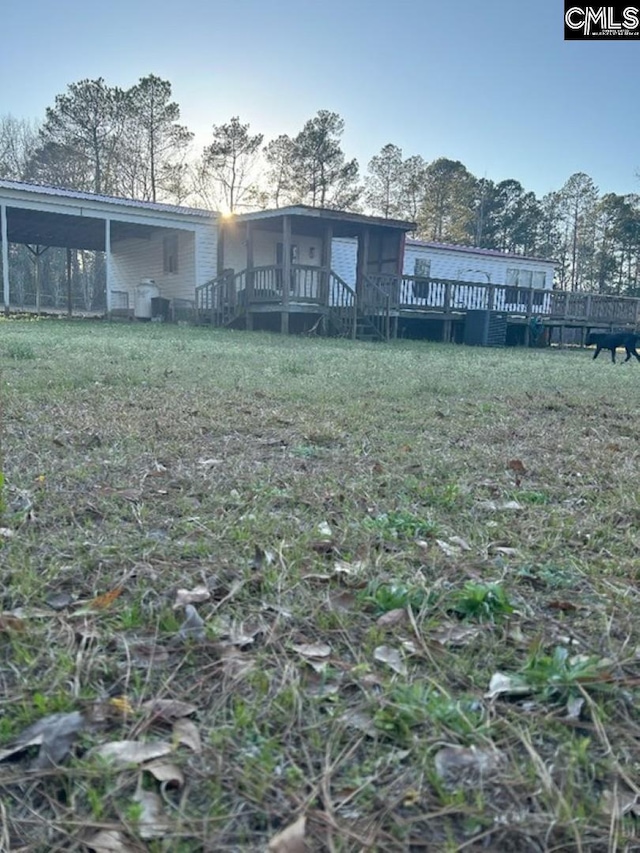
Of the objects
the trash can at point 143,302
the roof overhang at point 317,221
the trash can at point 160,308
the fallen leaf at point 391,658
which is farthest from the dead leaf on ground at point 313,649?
the trash can at point 143,302

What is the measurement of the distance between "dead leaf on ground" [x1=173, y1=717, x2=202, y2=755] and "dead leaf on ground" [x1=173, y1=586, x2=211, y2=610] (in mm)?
419

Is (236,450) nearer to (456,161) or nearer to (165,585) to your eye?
(165,585)

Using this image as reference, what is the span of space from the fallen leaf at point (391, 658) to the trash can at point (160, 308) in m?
18.4

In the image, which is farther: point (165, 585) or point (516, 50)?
point (516, 50)

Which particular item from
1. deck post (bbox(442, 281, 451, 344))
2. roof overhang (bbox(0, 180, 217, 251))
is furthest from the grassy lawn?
roof overhang (bbox(0, 180, 217, 251))

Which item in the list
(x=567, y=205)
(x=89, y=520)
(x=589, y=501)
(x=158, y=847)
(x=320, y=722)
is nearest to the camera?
(x=158, y=847)

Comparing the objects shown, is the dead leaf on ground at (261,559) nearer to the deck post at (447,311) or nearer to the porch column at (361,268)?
the porch column at (361,268)

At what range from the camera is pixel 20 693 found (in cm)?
119

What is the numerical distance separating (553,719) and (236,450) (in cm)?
230

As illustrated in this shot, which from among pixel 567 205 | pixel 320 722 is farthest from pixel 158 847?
pixel 567 205

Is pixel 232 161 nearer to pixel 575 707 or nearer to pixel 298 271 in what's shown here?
pixel 298 271

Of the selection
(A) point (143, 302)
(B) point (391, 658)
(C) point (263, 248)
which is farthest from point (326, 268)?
(B) point (391, 658)

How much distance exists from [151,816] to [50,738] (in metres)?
0.28

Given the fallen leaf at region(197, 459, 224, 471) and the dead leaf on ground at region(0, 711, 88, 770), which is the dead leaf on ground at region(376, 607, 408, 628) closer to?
the dead leaf on ground at region(0, 711, 88, 770)
